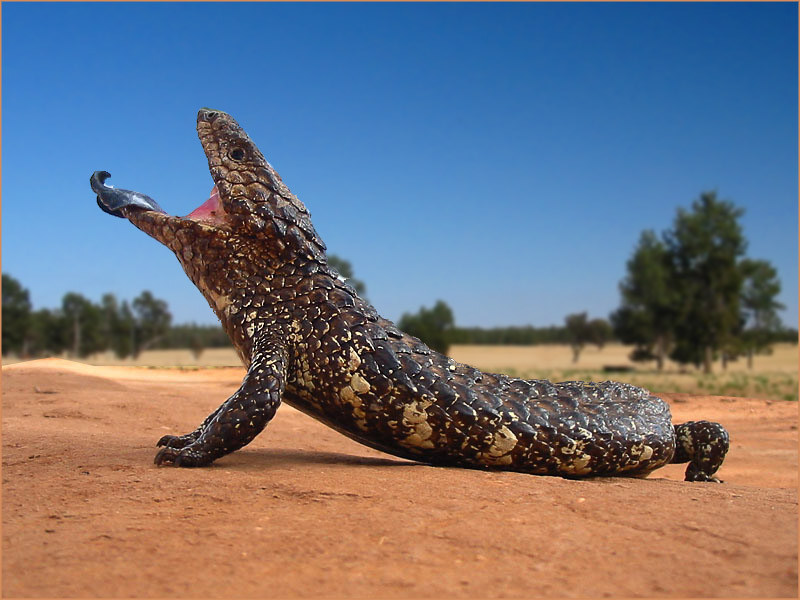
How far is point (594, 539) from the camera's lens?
363cm

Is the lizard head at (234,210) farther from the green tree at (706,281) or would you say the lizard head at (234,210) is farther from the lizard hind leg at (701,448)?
the green tree at (706,281)

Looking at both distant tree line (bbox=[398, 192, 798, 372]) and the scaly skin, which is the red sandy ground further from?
distant tree line (bbox=[398, 192, 798, 372])

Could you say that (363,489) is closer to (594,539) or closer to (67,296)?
(594,539)

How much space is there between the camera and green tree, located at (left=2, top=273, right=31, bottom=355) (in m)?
49.2

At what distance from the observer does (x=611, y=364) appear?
189 ft

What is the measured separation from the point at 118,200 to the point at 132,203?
19 centimetres

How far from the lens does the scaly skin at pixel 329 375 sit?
5.39 meters

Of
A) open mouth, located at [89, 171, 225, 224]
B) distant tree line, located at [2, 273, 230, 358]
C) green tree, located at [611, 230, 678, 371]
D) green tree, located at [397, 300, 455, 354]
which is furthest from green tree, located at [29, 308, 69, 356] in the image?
open mouth, located at [89, 171, 225, 224]

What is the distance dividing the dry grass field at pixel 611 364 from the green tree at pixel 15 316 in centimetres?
490

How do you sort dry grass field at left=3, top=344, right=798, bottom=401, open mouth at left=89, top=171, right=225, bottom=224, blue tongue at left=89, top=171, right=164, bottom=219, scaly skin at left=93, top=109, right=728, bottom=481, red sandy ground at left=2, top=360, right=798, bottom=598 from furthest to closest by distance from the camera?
dry grass field at left=3, top=344, right=798, bottom=401, blue tongue at left=89, top=171, right=164, bottom=219, open mouth at left=89, top=171, right=225, bottom=224, scaly skin at left=93, top=109, right=728, bottom=481, red sandy ground at left=2, top=360, right=798, bottom=598

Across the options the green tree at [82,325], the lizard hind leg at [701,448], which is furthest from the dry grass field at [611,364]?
the lizard hind leg at [701,448]

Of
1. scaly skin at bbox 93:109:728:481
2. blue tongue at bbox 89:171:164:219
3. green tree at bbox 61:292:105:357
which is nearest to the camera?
scaly skin at bbox 93:109:728:481

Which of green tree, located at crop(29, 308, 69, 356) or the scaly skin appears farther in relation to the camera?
green tree, located at crop(29, 308, 69, 356)

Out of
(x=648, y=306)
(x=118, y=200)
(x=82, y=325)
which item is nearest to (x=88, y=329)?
(x=82, y=325)
